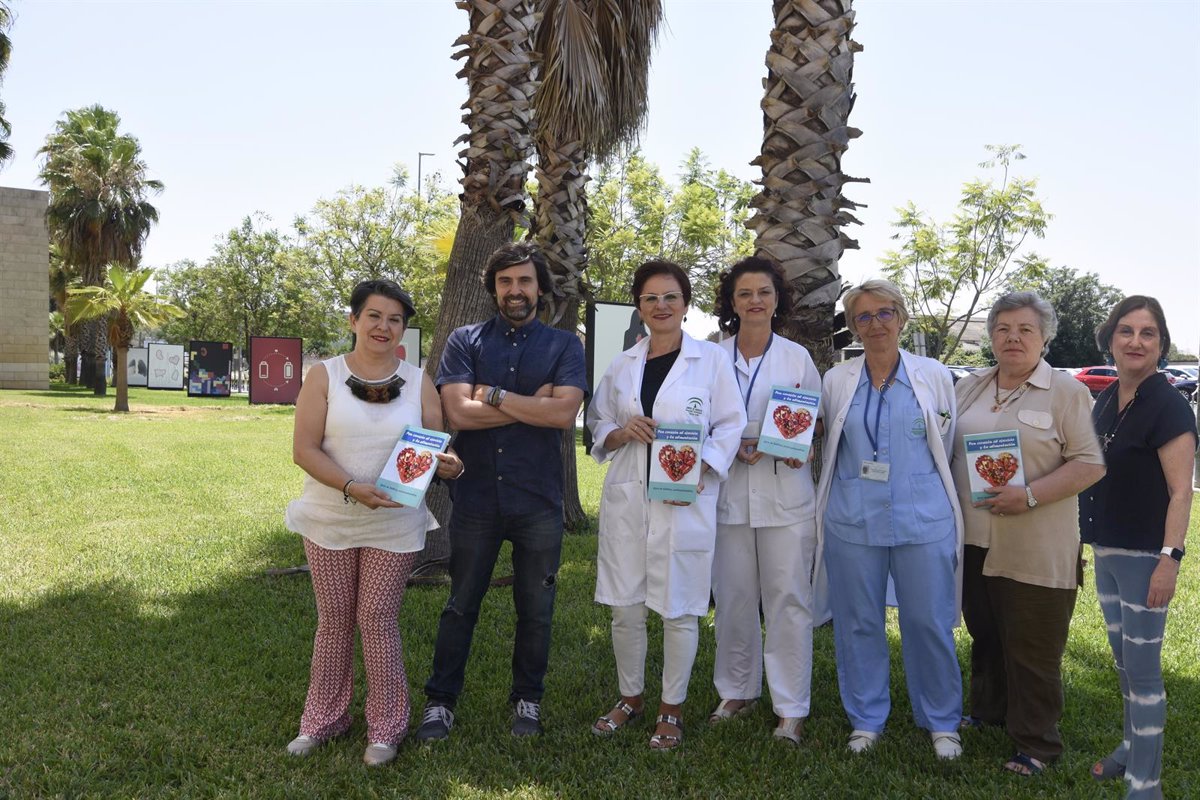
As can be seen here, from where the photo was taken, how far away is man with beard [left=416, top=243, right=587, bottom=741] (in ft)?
12.8

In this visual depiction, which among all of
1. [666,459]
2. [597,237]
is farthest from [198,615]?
[597,237]

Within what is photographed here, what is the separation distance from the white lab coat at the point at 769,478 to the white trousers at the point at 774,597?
0.07 m

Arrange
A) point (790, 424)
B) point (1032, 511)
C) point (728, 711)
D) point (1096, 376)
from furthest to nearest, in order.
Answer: point (1096, 376)
point (728, 711)
point (790, 424)
point (1032, 511)

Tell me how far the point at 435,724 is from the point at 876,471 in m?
2.26

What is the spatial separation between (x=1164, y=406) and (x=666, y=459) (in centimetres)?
191

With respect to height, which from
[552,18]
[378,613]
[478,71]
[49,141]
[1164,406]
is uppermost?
[49,141]

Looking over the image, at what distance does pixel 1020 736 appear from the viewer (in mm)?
3783

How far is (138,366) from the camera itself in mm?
49250

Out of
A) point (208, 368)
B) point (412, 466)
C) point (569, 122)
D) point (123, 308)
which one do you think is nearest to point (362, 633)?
point (412, 466)

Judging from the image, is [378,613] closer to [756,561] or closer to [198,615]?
[756,561]

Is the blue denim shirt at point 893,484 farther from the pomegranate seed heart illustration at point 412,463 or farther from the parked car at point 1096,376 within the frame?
the parked car at point 1096,376

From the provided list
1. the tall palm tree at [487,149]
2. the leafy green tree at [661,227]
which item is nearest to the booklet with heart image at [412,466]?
the tall palm tree at [487,149]

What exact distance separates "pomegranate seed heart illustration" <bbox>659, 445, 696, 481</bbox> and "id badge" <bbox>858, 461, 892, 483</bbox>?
77cm

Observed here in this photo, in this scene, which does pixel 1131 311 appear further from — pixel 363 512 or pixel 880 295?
pixel 363 512
